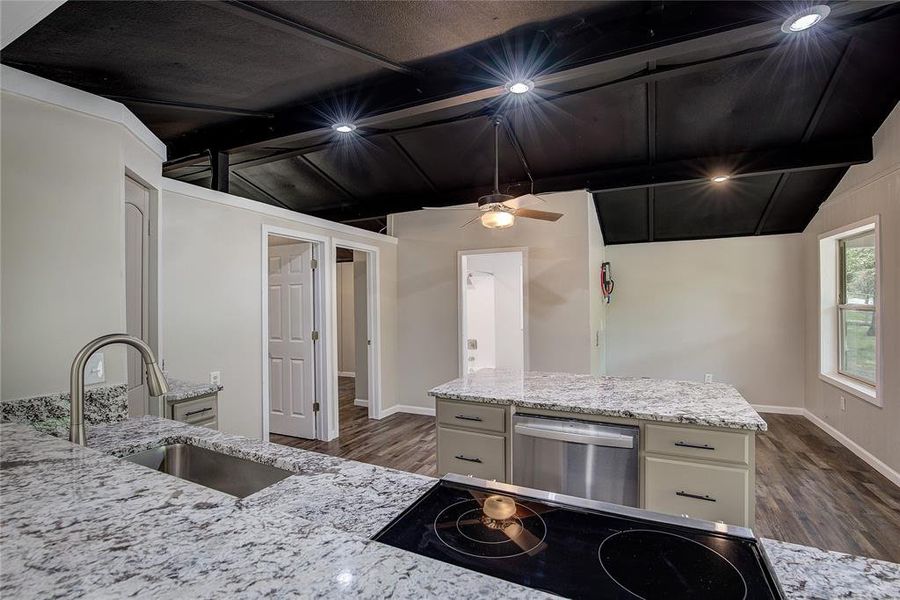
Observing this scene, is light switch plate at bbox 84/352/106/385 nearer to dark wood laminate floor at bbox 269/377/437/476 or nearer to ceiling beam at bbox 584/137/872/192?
dark wood laminate floor at bbox 269/377/437/476

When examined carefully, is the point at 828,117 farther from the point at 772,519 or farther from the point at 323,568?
the point at 323,568

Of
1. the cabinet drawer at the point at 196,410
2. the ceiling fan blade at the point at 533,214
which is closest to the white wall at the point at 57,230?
the cabinet drawer at the point at 196,410

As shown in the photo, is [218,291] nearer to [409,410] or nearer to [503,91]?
[503,91]

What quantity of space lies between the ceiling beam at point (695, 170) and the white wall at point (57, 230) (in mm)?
3345

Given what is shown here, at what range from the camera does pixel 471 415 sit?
2.40m

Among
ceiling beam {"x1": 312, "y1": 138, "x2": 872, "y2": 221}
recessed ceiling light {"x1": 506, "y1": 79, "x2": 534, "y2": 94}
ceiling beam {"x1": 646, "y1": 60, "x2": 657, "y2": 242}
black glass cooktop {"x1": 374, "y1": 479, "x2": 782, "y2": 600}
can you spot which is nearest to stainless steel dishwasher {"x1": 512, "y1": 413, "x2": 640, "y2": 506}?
black glass cooktop {"x1": 374, "y1": 479, "x2": 782, "y2": 600}

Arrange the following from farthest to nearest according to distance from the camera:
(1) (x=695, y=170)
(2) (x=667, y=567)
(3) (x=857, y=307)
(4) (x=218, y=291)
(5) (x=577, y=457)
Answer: (3) (x=857, y=307) → (1) (x=695, y=170) → (4) (x=218, y=291) → (5) (x=577, y=457) → (2) (x=667, y=567)

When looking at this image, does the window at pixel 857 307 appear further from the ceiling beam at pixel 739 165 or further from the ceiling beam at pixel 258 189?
the ceiling beam at pixel 258 189

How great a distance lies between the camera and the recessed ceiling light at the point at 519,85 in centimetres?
223

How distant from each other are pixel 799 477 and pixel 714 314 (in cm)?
250

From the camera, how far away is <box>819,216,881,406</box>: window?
362 centimetres

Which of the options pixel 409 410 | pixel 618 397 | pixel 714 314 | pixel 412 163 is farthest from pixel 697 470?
pixel 714 314

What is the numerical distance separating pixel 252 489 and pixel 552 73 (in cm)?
233

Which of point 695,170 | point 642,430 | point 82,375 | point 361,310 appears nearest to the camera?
point 82,375
